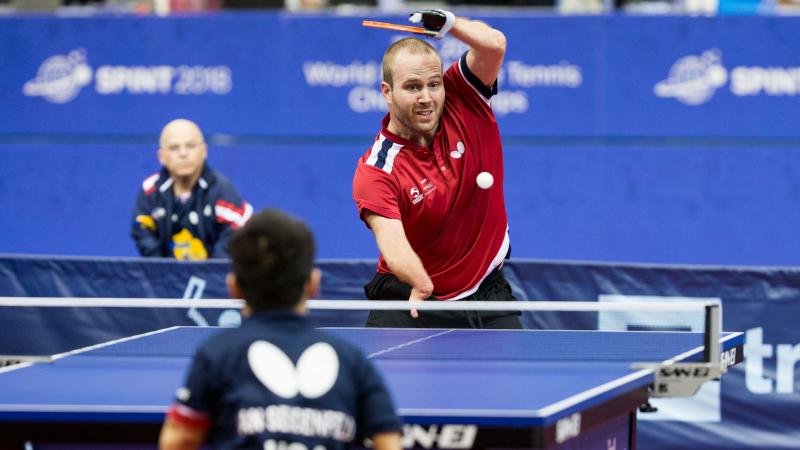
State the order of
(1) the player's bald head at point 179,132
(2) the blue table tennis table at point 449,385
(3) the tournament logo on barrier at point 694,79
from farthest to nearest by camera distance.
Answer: (3) the tournament logo on barrier at point 694,79 < (1) the player's bald head at point 179,132 < (2) the blue table tennis table at point 449,385

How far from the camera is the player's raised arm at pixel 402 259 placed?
5.21 meters

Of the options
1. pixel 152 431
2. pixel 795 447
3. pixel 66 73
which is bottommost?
pixel 795 447

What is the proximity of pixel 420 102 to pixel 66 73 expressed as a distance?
5.44 m

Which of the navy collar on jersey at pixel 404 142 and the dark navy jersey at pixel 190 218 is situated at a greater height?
the navy collar on jersey at pixel 404 142

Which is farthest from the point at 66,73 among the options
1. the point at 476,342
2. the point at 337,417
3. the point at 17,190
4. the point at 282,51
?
the point at 337,417

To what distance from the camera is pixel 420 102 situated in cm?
548

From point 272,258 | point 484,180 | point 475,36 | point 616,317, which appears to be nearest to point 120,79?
point 616,317

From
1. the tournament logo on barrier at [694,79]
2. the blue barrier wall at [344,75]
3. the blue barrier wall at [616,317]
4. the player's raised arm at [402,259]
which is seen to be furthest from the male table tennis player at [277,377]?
the tournament logo on barrier at [694,79]

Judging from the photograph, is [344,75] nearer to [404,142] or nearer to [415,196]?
[404,142]

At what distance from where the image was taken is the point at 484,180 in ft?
18.3

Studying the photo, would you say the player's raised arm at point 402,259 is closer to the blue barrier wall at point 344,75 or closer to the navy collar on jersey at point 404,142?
the navy collar on jersey at point 404,142

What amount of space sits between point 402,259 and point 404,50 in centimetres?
89

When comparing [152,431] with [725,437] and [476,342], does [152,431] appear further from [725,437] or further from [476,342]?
[725,437]

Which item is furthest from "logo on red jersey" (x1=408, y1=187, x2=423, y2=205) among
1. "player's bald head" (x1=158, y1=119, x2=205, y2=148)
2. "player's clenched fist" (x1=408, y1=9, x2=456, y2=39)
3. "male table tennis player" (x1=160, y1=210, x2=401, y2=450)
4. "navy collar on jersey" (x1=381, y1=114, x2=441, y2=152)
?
"player's bald head" (x1=158, y1=119, x2=205, y2=148)
